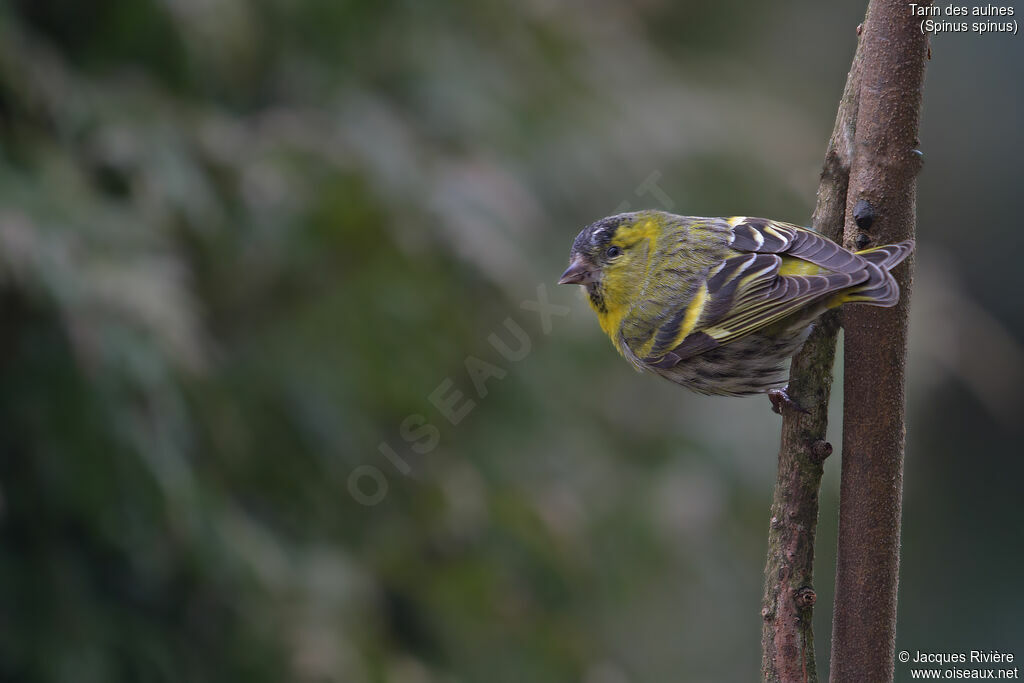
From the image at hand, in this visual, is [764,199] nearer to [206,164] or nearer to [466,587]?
[466,587]

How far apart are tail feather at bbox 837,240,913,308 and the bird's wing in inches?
3.2

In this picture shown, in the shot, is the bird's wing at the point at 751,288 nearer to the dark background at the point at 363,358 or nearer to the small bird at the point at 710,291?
the small bird at the point at 710,291

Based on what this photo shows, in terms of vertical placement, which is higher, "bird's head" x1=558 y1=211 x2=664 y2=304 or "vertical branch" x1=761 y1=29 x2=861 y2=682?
"bird's head" x1=558 y1=211 x2=664 y2=304

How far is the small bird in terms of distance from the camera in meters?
1.61

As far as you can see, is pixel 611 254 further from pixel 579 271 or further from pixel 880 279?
pixel 880 279

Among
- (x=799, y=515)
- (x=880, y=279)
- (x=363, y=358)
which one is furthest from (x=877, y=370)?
(x=363, y=358)

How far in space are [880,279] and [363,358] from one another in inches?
71.4

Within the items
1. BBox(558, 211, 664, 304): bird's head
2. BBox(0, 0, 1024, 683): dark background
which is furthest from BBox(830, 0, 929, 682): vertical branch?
BBox(0, 0, 1024, 683): dark background

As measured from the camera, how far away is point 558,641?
3.04 m

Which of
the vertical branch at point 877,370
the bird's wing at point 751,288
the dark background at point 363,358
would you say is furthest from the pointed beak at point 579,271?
the vertical branch at point 877,370
